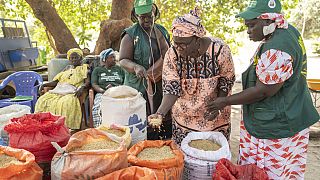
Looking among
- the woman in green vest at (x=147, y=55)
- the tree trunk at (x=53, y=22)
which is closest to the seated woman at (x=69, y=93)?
the tree trunk at (x=53, y=22)

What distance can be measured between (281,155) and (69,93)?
3.59 meters

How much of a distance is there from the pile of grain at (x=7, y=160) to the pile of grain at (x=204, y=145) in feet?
3.43

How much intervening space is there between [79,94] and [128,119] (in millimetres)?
2568

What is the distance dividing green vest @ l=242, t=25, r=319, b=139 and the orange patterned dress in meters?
0.31

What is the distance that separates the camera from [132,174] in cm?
153

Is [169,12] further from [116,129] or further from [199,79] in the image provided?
[116,129]

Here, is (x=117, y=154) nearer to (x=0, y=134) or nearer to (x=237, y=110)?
(x=0, y=134)

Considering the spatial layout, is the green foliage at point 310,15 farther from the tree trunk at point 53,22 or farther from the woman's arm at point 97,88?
the woman's arm at point 97,88

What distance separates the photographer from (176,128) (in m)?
2.49

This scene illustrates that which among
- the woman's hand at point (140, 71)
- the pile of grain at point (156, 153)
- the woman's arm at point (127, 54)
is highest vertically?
the woman's arm at point (127, 54)

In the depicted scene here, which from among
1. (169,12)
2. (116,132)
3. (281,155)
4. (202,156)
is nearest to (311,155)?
(281,155)

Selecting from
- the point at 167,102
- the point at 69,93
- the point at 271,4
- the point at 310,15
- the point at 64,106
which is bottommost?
the point at 64,106

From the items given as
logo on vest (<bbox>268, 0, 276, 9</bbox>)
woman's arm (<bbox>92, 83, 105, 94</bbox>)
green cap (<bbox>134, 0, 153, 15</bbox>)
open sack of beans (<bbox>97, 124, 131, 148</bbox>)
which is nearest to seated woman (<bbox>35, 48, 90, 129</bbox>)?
woman's arm (<bbox>92, 83, 105, 94</bbox>)

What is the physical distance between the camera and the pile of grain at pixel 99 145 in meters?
1.71
